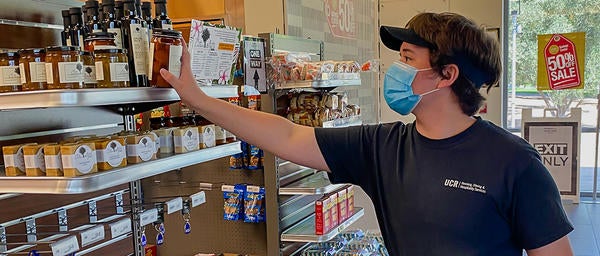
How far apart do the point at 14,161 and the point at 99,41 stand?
431 mm

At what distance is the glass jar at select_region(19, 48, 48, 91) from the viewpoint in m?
1.55

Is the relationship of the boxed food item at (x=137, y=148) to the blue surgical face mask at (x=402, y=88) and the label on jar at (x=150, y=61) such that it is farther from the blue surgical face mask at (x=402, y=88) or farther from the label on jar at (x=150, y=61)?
the blue surgical face mask at (x=402, y=88)

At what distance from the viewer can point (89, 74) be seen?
1.60m

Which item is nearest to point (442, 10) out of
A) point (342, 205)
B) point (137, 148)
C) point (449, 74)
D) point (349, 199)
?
point (349, 199)

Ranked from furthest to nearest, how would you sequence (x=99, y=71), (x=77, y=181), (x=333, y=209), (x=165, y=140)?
(x=333, y=209) → (x=165, y=140) → (x=99, y=71) → (x=77, y=181)

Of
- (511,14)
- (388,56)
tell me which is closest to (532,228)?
(388,56)

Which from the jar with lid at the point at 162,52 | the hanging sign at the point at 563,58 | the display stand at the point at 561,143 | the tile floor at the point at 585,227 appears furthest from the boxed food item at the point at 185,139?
the hanging sign at the point at 563,58

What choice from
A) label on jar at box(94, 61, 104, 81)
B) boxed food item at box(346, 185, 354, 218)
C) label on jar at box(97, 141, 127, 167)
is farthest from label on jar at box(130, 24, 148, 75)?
boxed food item at box(346, 185, 354, 218)

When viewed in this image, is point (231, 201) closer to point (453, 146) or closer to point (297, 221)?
point (297, 221)

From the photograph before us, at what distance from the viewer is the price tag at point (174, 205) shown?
212cm

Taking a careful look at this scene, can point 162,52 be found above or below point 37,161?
above

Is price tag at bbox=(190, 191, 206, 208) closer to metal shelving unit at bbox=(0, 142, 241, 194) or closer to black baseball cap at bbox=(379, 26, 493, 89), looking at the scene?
metal shelving unit at bbox=(0, 142, 241, 194)

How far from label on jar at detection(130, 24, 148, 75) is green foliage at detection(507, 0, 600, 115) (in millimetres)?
6205

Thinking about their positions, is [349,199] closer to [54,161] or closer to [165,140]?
[165,140]
